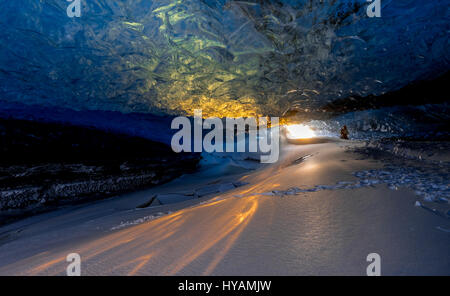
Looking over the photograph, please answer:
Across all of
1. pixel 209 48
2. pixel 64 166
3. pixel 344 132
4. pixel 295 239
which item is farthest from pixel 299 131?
pixel 64 166

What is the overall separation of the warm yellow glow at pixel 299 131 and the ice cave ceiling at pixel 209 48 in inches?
151

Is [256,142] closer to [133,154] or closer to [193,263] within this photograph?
[133,154]

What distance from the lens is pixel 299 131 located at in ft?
28.4

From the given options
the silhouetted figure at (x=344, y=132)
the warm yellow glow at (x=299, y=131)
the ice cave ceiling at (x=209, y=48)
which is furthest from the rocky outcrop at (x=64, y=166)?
the silhouetted figure at (x=344, y=132)

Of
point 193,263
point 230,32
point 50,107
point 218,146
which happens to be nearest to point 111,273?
point 193,263

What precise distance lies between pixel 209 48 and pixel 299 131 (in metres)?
6.70

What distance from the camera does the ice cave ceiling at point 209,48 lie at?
2.51 metres

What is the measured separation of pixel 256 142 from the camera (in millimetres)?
8594

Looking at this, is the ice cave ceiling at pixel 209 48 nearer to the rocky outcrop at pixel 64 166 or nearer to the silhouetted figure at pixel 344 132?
the rocky outcrop at pixel 64 166

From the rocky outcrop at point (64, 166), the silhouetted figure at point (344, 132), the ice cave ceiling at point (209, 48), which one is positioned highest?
the ice cave ceiling at point (209, 48)

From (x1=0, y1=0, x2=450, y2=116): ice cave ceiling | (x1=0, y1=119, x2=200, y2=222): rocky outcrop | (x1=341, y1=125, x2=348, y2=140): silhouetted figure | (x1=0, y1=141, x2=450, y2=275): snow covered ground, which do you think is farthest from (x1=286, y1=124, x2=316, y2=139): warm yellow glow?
(x1=0, y1=141, x2=450, y2=275): snow covered ground

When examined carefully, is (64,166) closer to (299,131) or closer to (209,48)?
(209,48)

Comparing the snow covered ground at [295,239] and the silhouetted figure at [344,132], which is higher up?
the silhouetted figure at [344,132]
